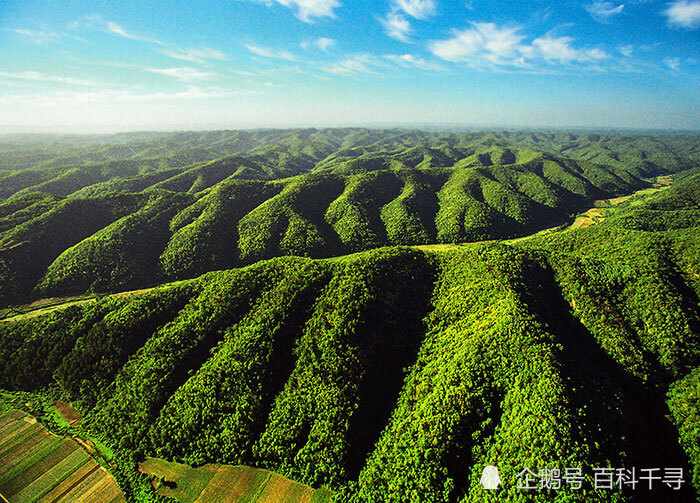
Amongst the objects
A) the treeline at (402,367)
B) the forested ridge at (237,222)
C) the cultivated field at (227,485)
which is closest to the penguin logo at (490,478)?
the treeline at (402,367)

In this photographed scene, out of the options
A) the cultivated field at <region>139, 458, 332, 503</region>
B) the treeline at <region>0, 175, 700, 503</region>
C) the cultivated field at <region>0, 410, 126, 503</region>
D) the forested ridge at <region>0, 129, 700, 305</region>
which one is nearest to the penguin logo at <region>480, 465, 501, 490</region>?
the treeline at <region>0, 175, 700, 503</region>

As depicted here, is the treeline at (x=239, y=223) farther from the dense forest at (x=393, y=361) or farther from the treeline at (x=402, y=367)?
the treeline at (x=402, y=367)

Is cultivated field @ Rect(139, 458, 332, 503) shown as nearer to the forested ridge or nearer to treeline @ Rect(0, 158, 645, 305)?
the forested ridge

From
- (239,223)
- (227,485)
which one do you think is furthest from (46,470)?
(239,223)

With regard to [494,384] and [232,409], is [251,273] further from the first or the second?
[494,384]

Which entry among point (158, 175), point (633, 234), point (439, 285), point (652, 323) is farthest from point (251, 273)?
point (158, 175)

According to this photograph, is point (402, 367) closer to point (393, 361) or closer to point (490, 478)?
point (393, 361)
